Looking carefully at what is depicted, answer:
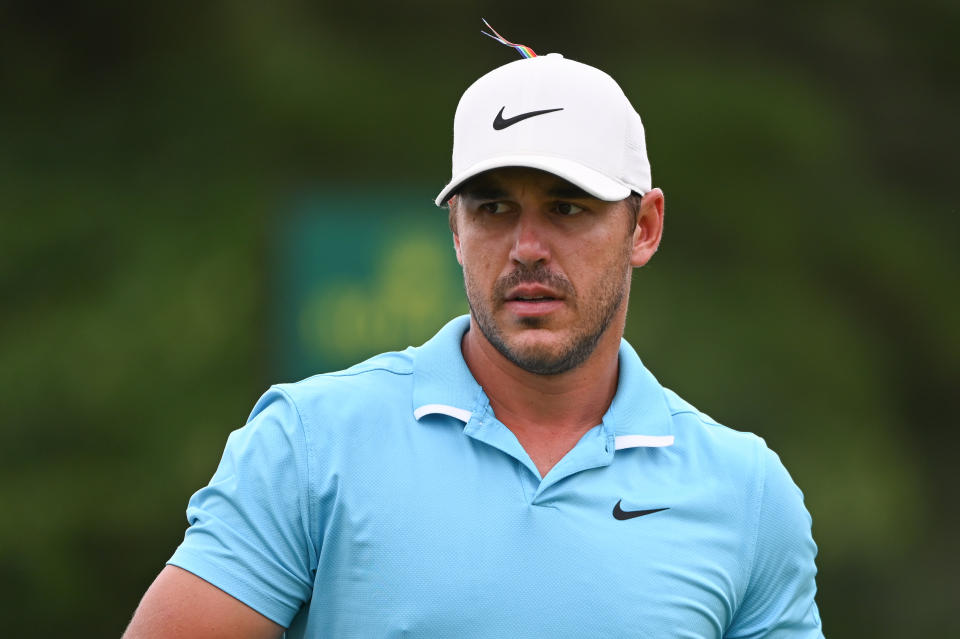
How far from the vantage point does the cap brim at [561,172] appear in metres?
1.93

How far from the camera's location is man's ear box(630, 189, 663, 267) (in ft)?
7.07

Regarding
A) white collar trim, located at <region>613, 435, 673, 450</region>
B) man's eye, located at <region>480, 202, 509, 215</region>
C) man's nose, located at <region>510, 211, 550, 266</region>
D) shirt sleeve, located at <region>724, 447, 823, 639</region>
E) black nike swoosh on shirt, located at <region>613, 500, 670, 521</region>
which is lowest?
shirt sleeve, located at <region>724, 447, 823, 639</region>

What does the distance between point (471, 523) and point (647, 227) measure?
0.60 meters

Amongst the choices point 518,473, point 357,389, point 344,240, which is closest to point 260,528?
point 357,389

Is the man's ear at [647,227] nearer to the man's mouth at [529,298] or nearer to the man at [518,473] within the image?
the man at [518,473]

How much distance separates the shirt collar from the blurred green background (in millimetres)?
3199

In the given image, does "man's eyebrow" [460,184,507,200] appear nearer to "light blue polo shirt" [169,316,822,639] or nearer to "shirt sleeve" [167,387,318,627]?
"light blue polo shirt" [169,316,822,639]

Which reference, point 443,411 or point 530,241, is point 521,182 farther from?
point 443,411

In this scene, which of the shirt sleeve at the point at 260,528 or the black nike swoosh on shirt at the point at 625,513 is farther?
the black nike swoosh on shirt at the point at 625,513

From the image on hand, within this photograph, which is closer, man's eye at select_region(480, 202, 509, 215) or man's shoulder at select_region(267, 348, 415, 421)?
man's shoulder at select_region(267, 348, 415, 421)

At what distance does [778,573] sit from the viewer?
2033 millimetres

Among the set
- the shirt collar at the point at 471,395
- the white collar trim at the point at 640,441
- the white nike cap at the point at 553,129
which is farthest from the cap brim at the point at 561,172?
the white collar trim at the point at 640,441

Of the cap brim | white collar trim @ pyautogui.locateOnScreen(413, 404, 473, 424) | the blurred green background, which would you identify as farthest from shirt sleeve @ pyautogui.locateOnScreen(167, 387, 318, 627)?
the blurred green background

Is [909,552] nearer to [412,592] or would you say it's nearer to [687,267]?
[687,267]
